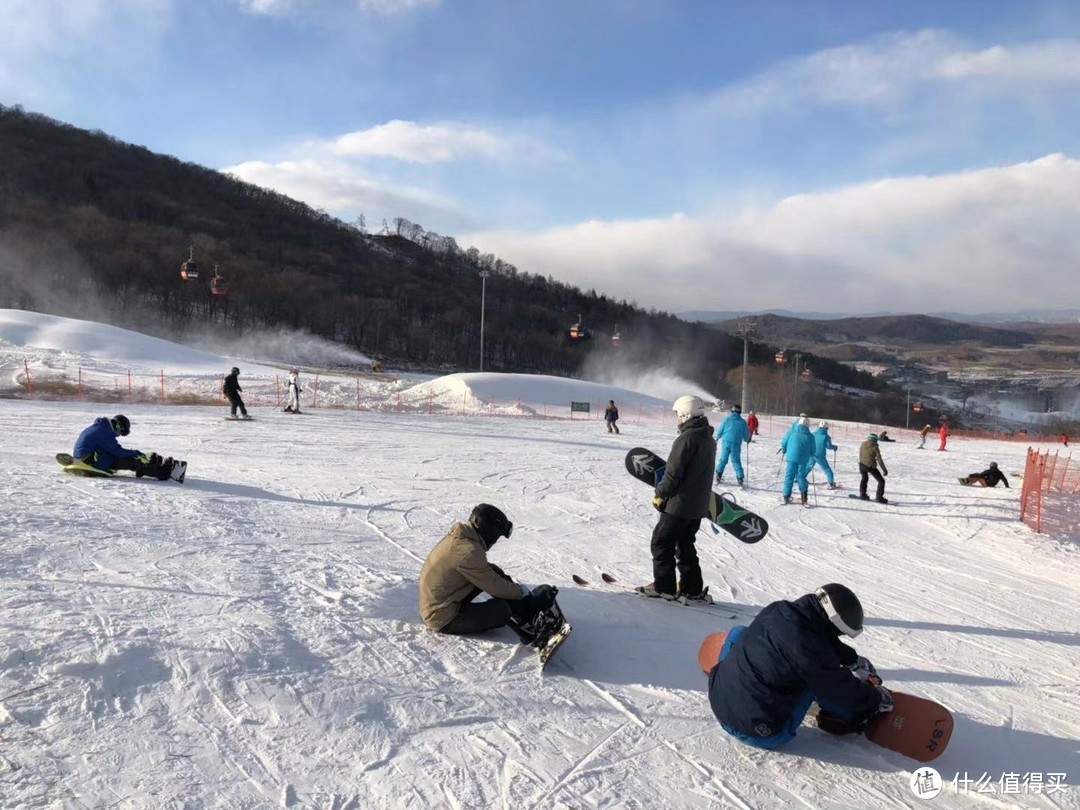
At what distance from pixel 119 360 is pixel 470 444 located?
79.4ft

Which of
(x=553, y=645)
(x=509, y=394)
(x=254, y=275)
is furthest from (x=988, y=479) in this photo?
(x=254, y=275)

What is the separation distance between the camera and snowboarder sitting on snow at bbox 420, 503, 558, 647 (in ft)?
14.0

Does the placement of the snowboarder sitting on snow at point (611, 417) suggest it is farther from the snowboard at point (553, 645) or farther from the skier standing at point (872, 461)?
the snowboard at point (553, 645)

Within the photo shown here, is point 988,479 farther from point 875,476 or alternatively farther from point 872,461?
point 872,461

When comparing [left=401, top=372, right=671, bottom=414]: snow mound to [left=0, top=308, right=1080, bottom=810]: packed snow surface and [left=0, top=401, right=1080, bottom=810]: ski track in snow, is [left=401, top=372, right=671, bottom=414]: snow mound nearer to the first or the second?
[left=0, top=308, right=1080, bottom=810]: packed snow surface

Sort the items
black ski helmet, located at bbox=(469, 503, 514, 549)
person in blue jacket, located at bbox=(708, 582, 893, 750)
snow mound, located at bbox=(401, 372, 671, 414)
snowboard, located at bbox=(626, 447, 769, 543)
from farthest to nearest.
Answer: snow mound, located at bbox=(401, 372, 671, 414), snowboard, located at bbox=(626, 447, 769, 543), black ski helmet, located at bbox=(469, 503, 514, 549), person in blue jacket, located at bbox=(708, 582, 893, 750)

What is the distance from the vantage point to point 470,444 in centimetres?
1680

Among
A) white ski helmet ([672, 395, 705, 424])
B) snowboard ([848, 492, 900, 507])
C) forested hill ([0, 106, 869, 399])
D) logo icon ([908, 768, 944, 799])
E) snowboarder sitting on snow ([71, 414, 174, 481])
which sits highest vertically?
forested hill ([0, 106, 869, 399])

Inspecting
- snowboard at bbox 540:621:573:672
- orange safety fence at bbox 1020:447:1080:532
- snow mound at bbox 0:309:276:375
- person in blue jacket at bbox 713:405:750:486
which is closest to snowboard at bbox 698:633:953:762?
snowboard at bbox 540:621:573:672

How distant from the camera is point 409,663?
4.13 m

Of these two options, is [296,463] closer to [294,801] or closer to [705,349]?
[294,801]

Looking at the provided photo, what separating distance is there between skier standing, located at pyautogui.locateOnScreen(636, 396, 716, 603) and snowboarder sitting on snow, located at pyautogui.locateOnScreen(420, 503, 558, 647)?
4.37 feet

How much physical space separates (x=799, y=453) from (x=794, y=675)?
8450 millimetres

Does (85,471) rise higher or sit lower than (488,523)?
lower
